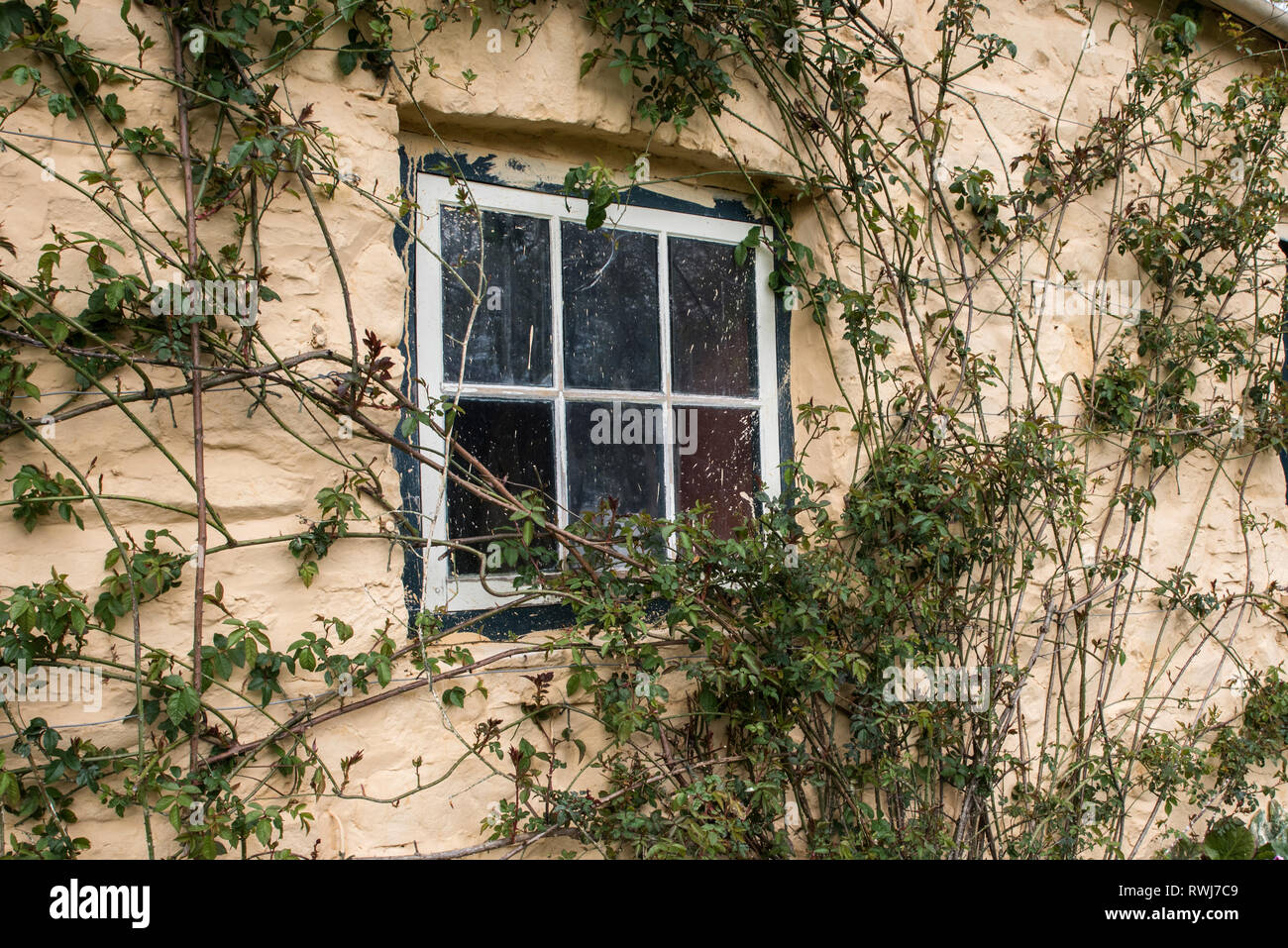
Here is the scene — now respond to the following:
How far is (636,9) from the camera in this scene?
100 inches

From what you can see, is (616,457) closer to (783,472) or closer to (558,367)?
(558,367)

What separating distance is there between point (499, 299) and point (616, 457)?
550 millimetres

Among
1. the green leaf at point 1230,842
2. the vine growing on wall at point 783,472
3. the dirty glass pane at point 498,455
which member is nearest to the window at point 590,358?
the dirty glass pane at point 498,455

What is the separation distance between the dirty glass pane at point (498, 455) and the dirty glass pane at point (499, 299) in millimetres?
84

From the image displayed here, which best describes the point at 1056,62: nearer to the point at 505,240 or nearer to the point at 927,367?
the point at 927,367

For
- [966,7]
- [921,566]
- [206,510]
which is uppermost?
[966,7]

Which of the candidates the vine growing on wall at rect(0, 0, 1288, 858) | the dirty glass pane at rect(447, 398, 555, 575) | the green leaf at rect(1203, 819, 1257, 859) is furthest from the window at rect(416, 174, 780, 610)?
the green leaf at rect(1203, 819, 1257, 859)

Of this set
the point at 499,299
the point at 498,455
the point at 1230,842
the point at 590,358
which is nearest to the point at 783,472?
the point at 590,358

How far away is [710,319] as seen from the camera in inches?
114

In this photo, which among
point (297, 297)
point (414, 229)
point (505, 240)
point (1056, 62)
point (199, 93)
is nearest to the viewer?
point (199, 93)

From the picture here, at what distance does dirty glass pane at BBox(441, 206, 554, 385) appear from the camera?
2541mm

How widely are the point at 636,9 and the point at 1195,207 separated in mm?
2199

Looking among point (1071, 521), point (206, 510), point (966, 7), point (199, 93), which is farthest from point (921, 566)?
point (199, 93)

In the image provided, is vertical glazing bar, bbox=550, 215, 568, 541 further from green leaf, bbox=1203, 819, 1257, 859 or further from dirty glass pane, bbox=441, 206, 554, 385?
green leaf, bbox=1203, 819, 1257, 859
